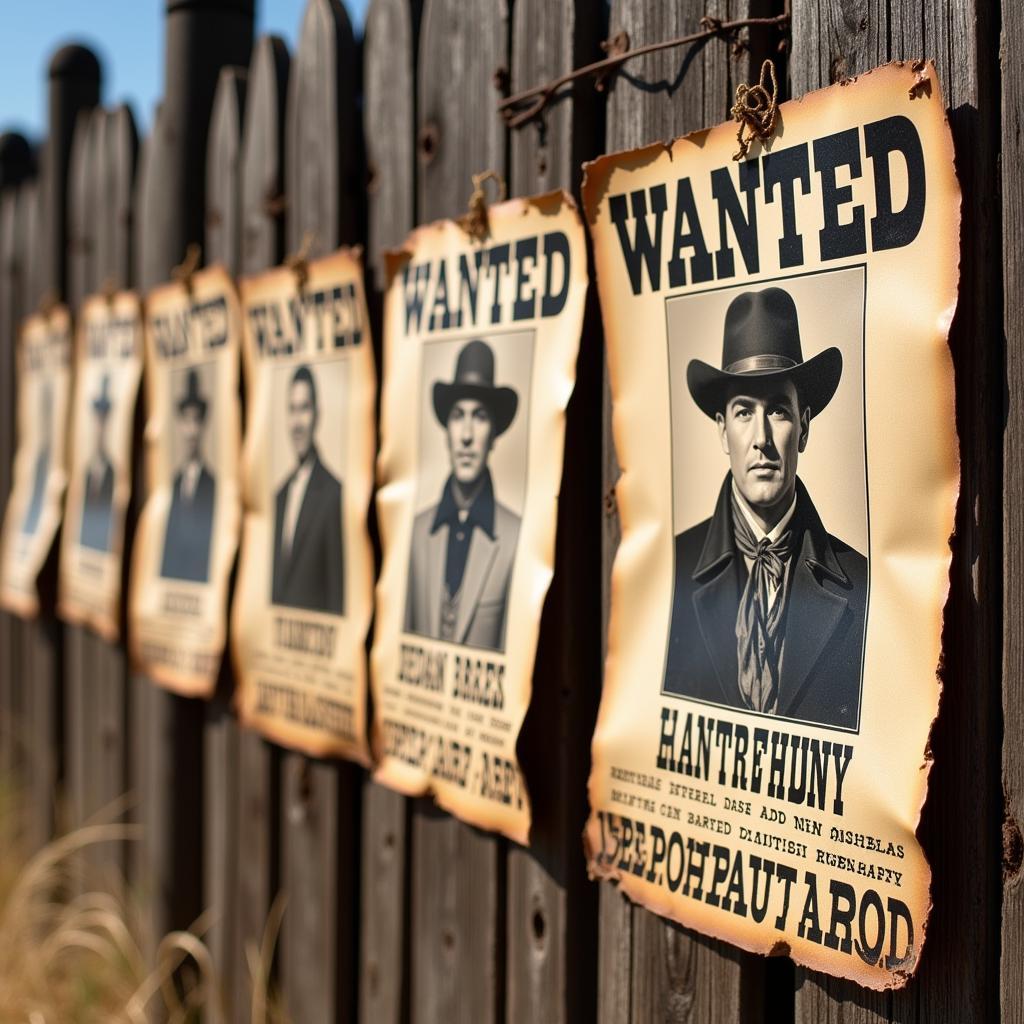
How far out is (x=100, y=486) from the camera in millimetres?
3027

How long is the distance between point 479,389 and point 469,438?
8 cm

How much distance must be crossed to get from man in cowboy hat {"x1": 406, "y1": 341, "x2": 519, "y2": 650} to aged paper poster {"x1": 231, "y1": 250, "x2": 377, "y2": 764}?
0.22m

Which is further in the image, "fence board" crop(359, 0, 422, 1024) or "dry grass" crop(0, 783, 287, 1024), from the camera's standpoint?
"dry grass" crop(0, 783, 287, 1024)

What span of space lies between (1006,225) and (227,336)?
1.75 m

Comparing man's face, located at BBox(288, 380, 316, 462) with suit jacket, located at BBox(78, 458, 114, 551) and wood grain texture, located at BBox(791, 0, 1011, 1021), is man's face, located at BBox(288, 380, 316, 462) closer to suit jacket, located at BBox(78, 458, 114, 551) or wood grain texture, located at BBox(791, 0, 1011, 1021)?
suit jacket, located at BBox(78, 458, 114, 551)

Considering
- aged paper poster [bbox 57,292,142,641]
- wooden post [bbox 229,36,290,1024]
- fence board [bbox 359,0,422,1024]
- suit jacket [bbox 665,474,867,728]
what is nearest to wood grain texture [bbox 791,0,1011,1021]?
suit jacket [bbox 665,474,867,728]

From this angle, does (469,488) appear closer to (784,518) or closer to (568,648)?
(568,648)

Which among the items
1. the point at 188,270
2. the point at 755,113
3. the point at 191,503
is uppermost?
the point at 188,270

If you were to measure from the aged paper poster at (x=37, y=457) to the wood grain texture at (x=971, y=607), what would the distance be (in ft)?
8.99

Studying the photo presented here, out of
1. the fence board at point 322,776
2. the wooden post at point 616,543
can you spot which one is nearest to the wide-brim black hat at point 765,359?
the wooden post at point 616,543

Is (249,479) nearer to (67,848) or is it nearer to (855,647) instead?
(67,848)

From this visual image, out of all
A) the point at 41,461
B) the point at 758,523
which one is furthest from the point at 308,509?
the point at 41,461

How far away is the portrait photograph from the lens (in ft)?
6.84

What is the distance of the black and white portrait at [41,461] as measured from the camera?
3.40 m
